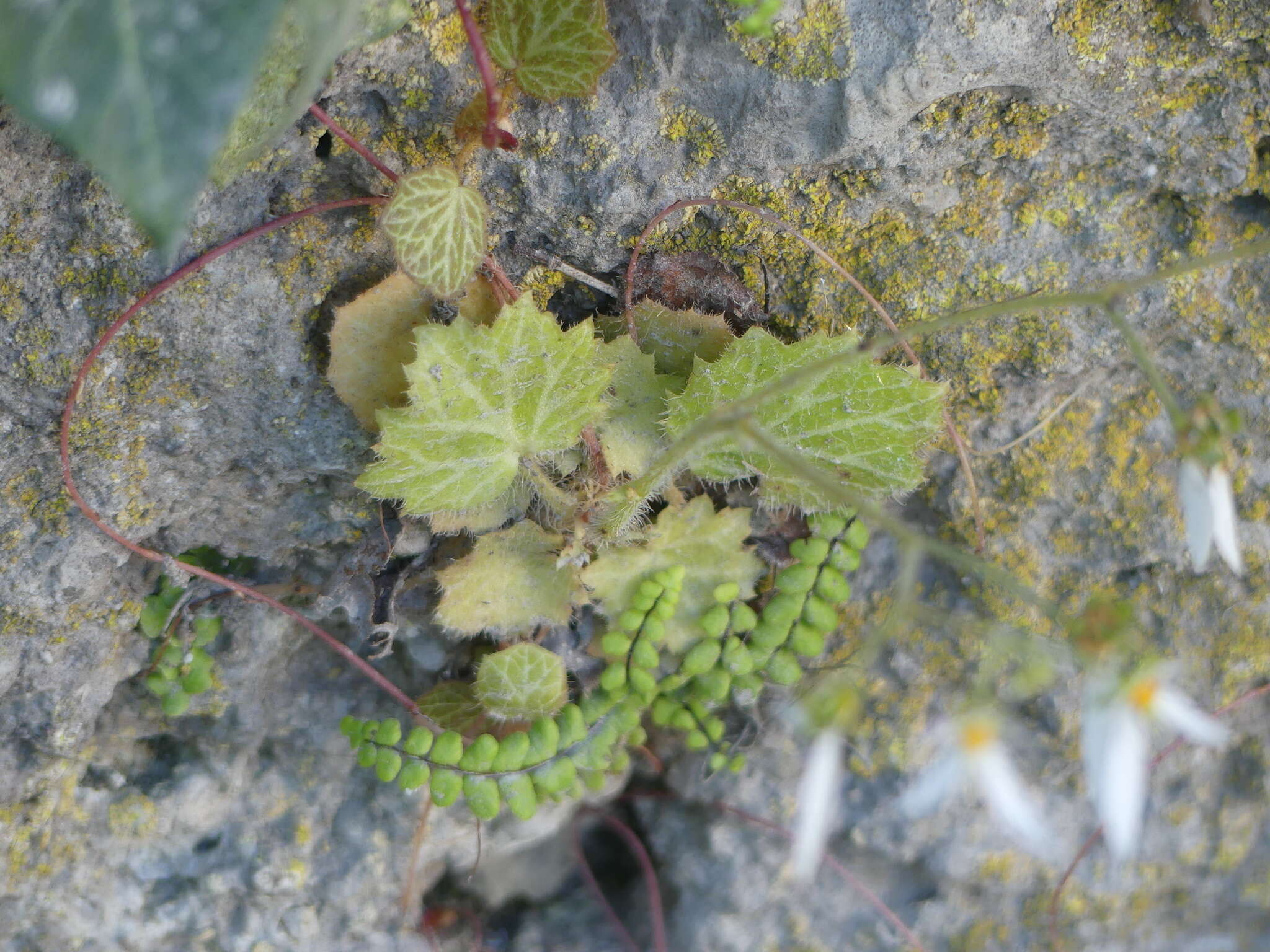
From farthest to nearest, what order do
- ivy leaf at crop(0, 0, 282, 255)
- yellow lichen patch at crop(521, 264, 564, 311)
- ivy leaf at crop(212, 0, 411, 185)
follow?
yellow lichen patch at crop(521, 264, 564, 311) < ivy leaf at crop(212, 0, 411, 185) < ivy leaf at crop(0, 0, 282, 255)

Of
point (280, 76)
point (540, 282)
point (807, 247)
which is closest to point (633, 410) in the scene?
point (540, 282)

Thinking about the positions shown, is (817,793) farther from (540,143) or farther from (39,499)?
(39,499)

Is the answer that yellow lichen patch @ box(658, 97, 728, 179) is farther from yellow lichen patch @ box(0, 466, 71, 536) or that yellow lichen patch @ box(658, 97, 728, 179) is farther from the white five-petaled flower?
yellow lichen patch @ box(0, 466, 71, 536)

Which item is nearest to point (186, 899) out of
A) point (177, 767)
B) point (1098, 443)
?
point (177, 767)

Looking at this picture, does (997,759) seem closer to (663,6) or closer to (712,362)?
(712,362)

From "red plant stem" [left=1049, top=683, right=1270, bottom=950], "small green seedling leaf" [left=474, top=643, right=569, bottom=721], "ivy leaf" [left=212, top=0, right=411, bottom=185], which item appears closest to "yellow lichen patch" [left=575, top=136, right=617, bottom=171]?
"ivy leaf" [left=212, top=0, right=411, bottom=185]
